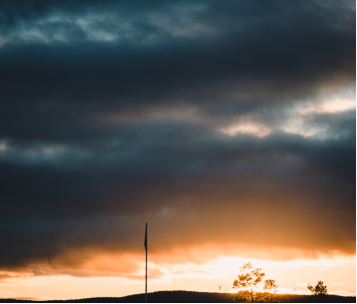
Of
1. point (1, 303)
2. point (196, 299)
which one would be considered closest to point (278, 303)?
point (196, 299)

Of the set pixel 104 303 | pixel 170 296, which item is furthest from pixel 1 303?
pixel 170 296

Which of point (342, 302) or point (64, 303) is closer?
point (342, 302)

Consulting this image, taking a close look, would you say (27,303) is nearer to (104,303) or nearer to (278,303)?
(104,303)

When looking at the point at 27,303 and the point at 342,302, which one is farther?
the point at 27,303

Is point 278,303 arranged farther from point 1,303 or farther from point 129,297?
point 1,303

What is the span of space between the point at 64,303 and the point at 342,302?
93.6 meters

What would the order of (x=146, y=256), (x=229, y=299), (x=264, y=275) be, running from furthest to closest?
(x=229, y=299) < (x=264, y=275) < (x=146, y=256)

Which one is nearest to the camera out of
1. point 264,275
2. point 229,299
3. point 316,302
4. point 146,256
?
point 146,256

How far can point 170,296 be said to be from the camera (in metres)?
194

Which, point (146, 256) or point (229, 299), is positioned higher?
point (146, 256)

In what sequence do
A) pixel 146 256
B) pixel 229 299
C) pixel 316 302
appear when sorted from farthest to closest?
pixel 229 299 → pixel 316 302 → pixel 146 256

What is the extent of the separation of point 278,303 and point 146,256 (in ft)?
201

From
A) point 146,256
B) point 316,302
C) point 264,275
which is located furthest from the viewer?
point 316,302

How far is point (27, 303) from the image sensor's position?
176 metres
